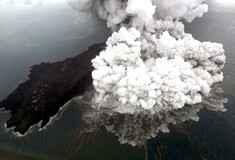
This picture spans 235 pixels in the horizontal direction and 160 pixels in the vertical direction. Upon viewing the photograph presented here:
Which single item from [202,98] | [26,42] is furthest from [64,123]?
[26,42]

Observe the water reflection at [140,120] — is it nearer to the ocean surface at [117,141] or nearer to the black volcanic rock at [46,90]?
the ocean surface at [117,141]

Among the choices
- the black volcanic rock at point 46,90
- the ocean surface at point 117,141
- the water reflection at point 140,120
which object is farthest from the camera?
the black volcanic rock at point 46,90

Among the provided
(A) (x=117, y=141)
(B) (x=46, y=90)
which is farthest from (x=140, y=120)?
(B) (x=46, y=90)

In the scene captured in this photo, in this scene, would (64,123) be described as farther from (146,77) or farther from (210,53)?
(210,53)

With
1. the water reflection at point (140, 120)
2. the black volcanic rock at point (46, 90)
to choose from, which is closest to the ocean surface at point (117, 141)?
the water reflection at point (140, 120)

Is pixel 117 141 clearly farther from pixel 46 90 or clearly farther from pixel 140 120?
pixel 46 90
